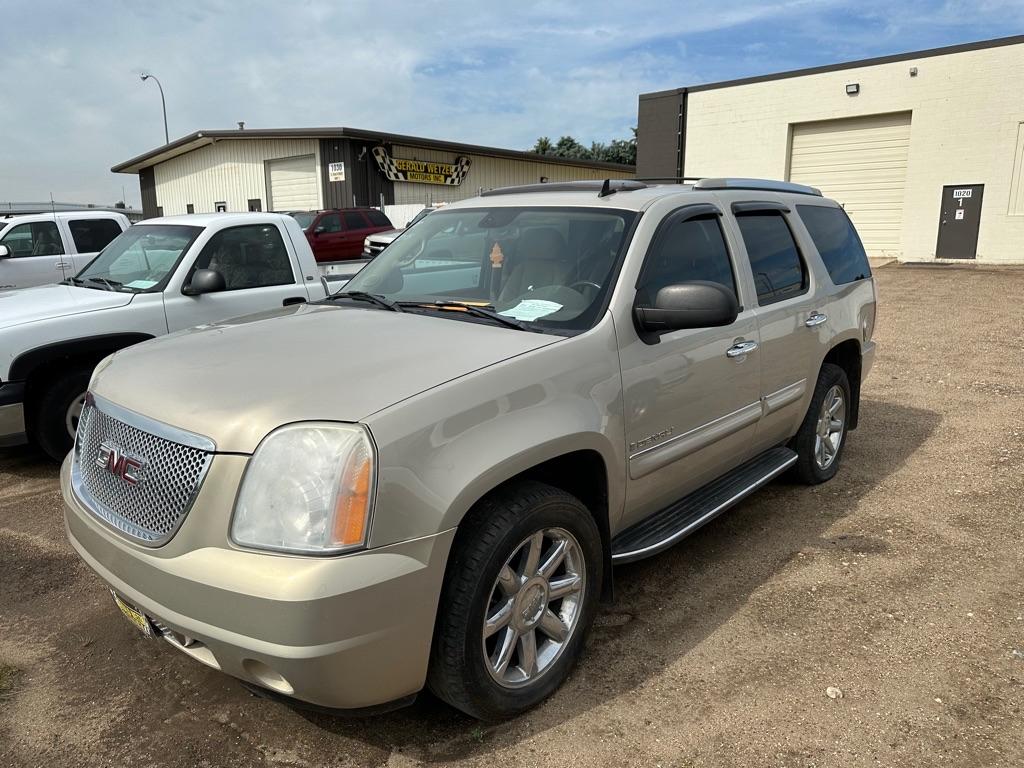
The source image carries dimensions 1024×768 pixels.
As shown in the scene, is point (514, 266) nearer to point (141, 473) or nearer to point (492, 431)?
point (492, 431)

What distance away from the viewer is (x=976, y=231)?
20188 millimetres

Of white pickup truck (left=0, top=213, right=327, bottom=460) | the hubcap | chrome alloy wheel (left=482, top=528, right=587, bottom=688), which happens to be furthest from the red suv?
chrome alloy wheel (left=482, top=528, right=587, bottom=688)

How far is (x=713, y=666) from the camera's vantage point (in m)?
3.12

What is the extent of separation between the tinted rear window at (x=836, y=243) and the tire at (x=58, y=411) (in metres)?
4.92

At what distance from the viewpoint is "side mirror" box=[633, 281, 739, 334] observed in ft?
10.1

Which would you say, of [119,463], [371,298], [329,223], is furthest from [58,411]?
[329,223]

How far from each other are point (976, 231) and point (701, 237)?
20.0m

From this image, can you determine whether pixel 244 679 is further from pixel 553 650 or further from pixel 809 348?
pixel 809 348

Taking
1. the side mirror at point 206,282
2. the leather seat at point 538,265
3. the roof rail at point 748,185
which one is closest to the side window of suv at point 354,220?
the side mirror at point 206,282

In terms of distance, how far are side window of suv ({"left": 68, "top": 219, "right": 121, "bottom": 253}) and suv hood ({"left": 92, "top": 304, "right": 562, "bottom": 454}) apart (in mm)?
8269

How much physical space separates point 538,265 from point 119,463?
6.09 ft

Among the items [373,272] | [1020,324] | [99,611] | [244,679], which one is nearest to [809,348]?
[373,272]

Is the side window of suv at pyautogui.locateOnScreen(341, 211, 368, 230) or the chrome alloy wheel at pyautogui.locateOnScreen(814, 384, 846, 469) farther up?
the side window of suv at pyautogui.locateOnScreen(341, 211, 368, 230)

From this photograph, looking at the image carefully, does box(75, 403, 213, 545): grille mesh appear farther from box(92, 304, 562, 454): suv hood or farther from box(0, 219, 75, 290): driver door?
box(0, 219, 75, 290): driver door
